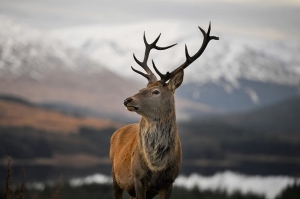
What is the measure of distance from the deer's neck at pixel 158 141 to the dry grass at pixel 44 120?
78304mm

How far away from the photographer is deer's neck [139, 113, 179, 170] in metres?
10.5

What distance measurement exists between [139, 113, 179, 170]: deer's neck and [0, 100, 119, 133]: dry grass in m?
78.3

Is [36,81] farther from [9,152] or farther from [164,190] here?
[164,190]

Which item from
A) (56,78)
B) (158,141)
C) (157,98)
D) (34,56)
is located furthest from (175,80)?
(34,56)

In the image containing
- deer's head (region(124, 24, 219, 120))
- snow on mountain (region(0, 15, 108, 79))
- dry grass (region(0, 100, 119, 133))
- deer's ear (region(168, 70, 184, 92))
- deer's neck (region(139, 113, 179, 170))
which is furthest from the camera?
snow on mountain (region(0, 15, 108, 79))

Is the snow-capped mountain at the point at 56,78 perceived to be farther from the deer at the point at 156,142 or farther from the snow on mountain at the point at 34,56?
the deer at the point at 156,142

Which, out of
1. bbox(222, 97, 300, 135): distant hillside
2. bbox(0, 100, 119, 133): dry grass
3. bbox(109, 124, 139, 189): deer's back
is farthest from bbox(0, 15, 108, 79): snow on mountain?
bbox(109, 124, 139, 189): deer's back

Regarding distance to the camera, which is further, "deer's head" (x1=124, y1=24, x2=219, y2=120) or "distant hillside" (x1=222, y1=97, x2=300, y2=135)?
"distant hillside" (x1=222, y1=97, x2=300, y2=135)

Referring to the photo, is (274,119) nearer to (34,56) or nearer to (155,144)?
(34,56)

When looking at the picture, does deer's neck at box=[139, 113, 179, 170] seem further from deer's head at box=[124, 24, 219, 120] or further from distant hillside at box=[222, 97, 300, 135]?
distant hillside at box=[222, 97, 300, 135]

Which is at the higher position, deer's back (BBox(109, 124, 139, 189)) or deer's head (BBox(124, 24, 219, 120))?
deer's head (BBox(124, 24, 219, 120))

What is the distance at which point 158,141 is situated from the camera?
10.6 metres

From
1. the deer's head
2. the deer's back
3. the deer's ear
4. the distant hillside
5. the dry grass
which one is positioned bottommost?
the distant hillside

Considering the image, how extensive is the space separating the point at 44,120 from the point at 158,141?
8108cm
